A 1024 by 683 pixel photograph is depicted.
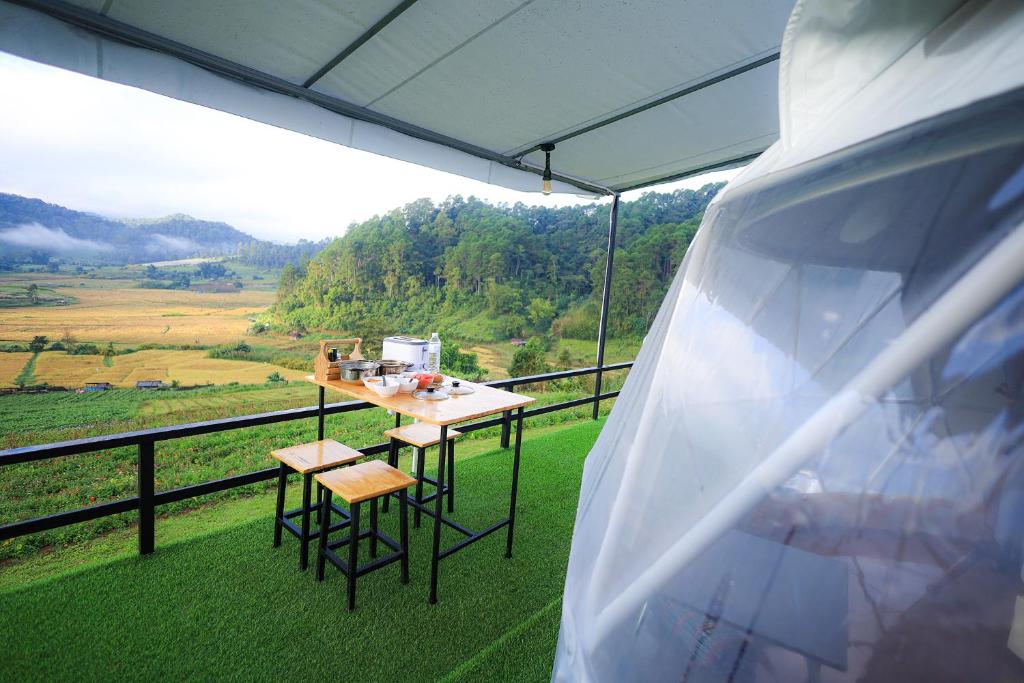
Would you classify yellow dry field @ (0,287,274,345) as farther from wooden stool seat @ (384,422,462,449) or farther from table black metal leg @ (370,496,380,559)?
table black metal leg @ (370,496,380,559)

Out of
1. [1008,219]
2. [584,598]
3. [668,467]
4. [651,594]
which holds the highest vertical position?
[1008,219]

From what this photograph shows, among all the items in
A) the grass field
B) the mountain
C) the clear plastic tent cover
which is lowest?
the grass field

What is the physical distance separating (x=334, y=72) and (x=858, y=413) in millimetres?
2545

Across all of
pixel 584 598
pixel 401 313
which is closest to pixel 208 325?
pixel 401 313

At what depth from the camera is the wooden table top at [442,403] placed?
1.96 m

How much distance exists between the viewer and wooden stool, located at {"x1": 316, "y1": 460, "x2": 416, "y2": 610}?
190 centimetres

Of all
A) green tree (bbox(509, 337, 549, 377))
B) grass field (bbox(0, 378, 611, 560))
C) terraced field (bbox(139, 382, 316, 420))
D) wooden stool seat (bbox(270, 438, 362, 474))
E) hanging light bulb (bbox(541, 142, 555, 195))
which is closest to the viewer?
wooden stool seat (bbox(270, 438, 362, 474))

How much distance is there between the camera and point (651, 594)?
2.42 feet

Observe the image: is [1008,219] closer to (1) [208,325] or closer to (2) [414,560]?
(2) [414,560]

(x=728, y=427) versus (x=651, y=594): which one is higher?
(x=728, y=427)

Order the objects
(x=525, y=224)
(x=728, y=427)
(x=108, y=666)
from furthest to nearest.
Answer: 1. (x=525, y=224)
2. (x=108, y=666)
3. (x=728, y=427)

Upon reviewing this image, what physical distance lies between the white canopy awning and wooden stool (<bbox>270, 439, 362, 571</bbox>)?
1.74 m

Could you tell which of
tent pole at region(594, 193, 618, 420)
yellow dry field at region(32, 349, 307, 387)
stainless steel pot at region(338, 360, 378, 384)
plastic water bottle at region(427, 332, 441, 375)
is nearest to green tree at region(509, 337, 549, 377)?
yellow dry field at region(32, 349, 307, 387)

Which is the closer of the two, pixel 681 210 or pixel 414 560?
pixel 414 560
